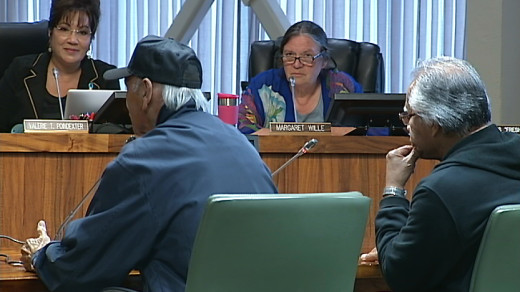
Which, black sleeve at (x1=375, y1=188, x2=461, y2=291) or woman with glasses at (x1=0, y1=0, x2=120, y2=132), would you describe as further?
woman with glasses at (x1=0, y1=0, x2=120, y2=132)

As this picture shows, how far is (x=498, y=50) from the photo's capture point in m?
4.23

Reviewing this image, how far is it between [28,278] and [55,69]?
2.00 meters

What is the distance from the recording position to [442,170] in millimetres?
2221

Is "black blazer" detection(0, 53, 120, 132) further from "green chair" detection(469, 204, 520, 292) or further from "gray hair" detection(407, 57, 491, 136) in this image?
"green chair" detection(469, 204, 520, 292)

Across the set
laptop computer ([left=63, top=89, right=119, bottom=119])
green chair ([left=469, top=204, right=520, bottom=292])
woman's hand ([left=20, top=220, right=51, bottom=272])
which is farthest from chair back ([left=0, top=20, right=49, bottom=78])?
green chair ([left=469, top=204, right=520, bottom=292])

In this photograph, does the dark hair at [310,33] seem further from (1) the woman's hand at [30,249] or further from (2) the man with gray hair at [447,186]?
(1) the woman's hand at [30,249]

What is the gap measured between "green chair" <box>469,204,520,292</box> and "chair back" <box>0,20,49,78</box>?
283 centimetres

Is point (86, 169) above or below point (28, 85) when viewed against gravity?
below

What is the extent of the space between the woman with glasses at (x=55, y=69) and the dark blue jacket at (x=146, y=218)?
6.38 feet

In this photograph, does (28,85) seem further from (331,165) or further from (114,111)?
(331,165)

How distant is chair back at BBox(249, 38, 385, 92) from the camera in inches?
179

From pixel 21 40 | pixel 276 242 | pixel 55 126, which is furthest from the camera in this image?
pixel 21 40

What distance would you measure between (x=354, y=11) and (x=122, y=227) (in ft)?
12.8

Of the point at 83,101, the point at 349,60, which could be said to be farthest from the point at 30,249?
the point at 349,60
